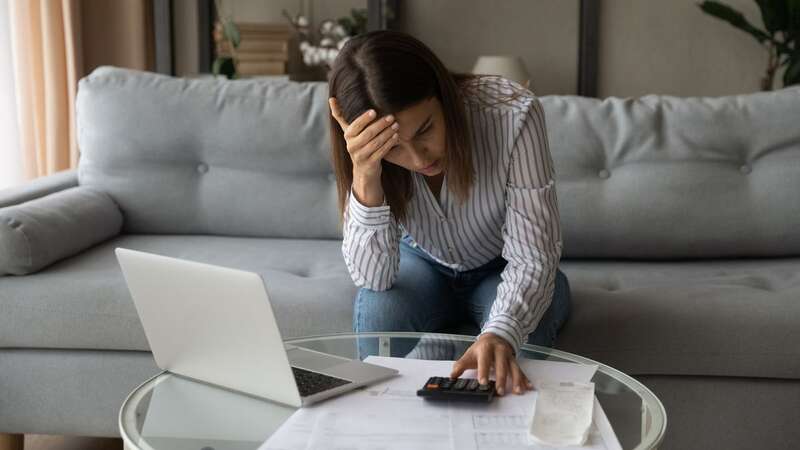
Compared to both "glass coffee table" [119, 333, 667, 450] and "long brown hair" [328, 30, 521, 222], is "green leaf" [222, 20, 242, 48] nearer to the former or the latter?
"long brown hair" [328, 30, 521, 222]

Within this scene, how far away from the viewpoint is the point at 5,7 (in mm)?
3094

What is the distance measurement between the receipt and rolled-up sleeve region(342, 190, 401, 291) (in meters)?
0.43

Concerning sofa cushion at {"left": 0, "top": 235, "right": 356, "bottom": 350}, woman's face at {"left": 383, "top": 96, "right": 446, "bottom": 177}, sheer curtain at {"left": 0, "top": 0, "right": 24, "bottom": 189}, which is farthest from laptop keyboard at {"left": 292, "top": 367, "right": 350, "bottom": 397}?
sheer curtain at {"left": 0, "top": 0, "right": 24, "bottom": 189}

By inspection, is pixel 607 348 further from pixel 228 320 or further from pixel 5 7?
pixel 5 7

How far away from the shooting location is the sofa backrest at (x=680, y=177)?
1.99 meters

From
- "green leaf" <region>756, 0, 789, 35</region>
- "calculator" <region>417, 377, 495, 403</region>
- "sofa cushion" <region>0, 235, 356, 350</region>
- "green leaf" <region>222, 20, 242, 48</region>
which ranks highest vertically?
"green leaf" <region>756, 0, 789, 35</region>

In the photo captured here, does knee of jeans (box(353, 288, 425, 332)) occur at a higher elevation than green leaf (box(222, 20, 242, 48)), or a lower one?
lower

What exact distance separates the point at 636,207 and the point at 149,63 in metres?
2.45

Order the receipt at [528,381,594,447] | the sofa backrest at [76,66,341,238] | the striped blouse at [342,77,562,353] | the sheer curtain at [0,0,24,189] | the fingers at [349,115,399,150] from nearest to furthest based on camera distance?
the receipt at [528,381,594,447] < the fingers at [349,115,399,150] < the striped blouse at [342,77,562,353] < the sofa backrest at [76,66,341,238] < the sheer curtain at [0,0,24,189]

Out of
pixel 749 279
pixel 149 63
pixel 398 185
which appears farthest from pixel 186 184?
pixel 149 63

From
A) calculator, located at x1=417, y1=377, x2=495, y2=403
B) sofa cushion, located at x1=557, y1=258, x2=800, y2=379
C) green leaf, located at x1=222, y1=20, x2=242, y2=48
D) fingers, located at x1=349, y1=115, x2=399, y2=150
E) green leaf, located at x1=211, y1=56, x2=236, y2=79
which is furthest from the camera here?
green leaf, located at x1=222, y1=20, x2=242, y2=48

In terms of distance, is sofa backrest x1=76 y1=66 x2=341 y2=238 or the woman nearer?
the woman

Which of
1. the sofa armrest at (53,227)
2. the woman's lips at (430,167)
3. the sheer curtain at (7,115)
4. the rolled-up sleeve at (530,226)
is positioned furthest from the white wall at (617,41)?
the woman's lips at (430,167)

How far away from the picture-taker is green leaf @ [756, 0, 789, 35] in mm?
3736
